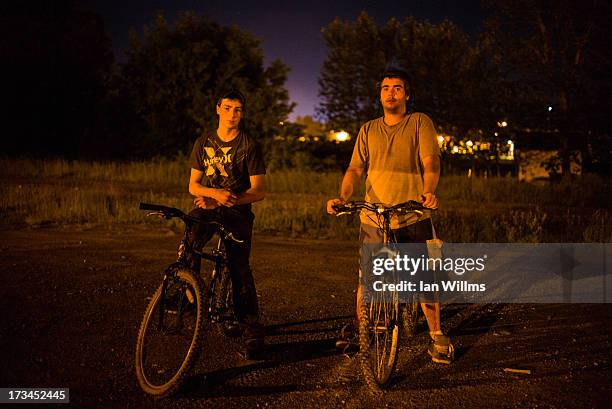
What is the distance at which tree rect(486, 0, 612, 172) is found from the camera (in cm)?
1911

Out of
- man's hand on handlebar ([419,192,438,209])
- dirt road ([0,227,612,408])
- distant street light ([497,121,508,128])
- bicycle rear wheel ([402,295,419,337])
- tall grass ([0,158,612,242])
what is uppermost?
distant street light ([497,121,508,128])

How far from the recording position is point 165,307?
4.57 meters

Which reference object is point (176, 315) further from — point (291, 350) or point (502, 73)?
point (502, 73)

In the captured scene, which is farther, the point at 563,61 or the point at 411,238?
the point at 563,61

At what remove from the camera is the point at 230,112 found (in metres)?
5.18

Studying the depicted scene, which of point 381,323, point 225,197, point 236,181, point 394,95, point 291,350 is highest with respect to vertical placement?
point 394,95

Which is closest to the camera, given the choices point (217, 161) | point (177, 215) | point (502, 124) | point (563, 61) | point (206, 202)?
point (177, 215)

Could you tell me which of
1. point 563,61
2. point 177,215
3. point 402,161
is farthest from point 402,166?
point 563,61

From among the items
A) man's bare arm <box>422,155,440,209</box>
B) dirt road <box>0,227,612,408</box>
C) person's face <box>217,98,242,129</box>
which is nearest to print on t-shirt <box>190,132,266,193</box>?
person's face <box>217,98,242,129</box>

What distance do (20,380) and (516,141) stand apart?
23675mm

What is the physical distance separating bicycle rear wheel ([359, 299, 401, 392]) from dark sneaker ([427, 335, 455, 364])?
62 centimetres

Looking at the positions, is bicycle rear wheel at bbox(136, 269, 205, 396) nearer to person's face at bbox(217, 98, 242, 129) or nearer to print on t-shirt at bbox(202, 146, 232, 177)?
print on t-shirt at bbox(202, 146, 232, 177)

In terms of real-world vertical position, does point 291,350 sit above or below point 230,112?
below

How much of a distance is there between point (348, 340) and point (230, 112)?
2054 millimetres
